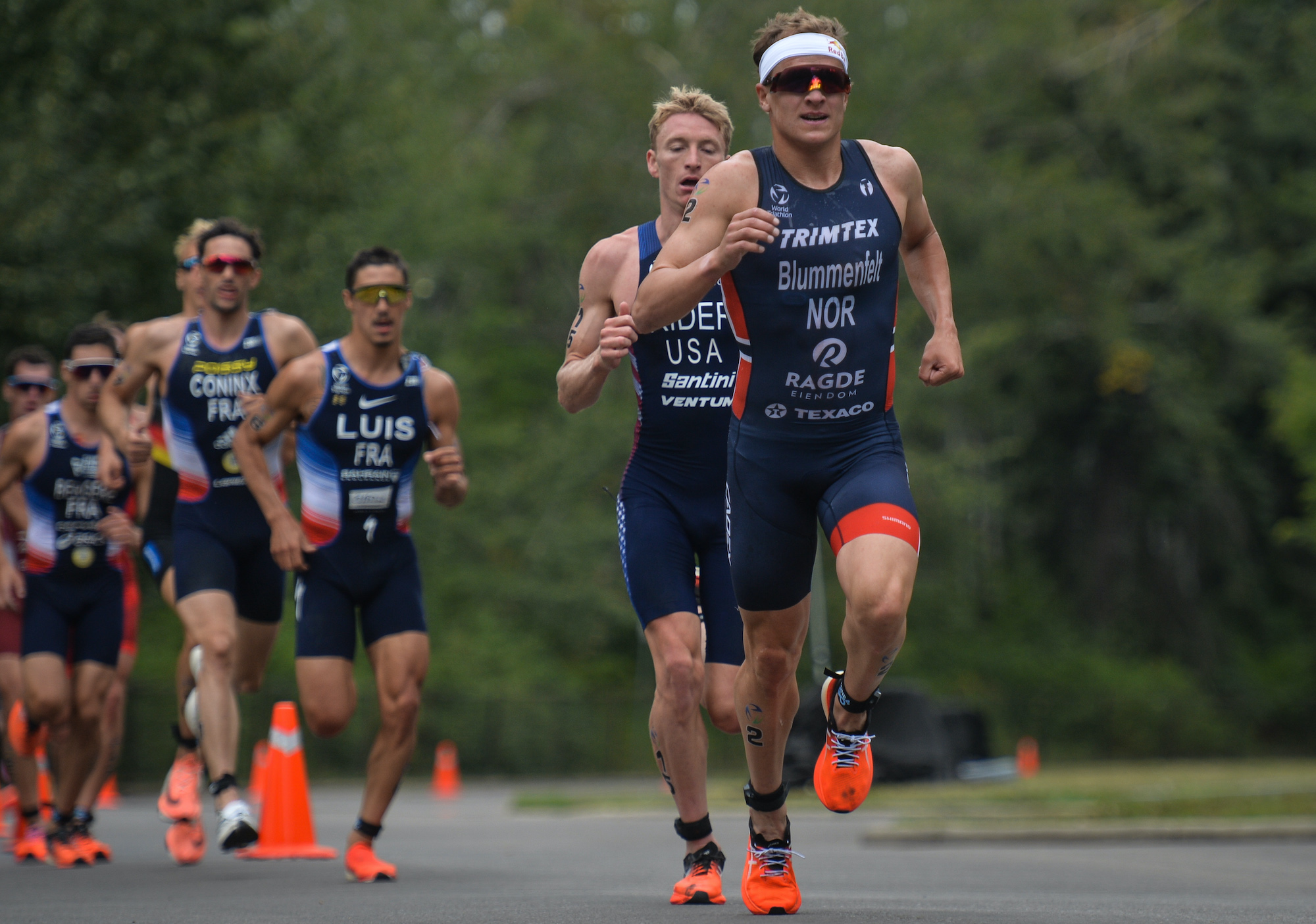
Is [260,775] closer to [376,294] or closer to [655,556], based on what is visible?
[376,294]

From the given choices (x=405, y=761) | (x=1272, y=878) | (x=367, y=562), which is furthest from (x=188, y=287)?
(x=1272, y=878)

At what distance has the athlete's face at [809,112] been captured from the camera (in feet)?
19.9

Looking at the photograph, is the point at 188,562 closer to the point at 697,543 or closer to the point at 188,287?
the point at 188,287

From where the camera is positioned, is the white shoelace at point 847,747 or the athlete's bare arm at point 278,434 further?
the athlete's bare arm at point 278,434

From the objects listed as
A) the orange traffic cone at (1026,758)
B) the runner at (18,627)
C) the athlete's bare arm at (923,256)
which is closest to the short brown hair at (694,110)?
the athlete's bare arm at (923,256)

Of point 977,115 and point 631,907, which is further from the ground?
point 977,115

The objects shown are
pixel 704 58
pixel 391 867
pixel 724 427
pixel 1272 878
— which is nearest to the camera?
pixel 724 427

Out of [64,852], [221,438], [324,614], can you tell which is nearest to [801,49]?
[324,614]

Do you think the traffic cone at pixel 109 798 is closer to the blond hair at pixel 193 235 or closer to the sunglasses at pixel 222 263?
the blond hair at pixel 193 235

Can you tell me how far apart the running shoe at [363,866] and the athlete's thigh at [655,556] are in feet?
6.11

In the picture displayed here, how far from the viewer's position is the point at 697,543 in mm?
7473

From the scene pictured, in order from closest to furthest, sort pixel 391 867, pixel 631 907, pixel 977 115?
pixel 631 907 < pixel 391 867 < pixel 977 115

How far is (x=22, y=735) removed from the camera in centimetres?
1075

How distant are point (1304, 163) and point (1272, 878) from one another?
33.2m
